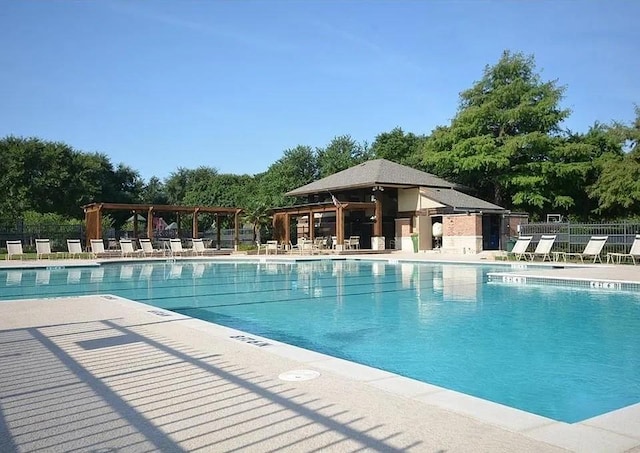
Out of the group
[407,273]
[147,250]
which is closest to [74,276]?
[147,250]

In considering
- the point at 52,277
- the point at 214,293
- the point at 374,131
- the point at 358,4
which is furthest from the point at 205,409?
the point at 374,131

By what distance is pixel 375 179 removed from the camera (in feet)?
99.8

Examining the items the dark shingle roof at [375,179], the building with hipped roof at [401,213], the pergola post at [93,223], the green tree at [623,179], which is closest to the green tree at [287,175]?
the dark shingle roof at [375,179]

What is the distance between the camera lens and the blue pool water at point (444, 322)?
5512mm

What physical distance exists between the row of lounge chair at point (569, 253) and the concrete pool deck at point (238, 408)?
15845 millimetres

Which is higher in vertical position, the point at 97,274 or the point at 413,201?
the point at 413,201

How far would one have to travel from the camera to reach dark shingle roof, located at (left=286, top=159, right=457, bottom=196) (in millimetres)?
30797

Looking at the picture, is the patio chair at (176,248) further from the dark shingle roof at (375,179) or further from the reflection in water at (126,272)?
the dark shingle roof at (375,179)

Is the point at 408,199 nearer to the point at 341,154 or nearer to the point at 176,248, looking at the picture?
the point at 176,248

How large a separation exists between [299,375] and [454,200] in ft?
92.3

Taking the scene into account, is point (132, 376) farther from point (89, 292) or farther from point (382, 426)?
point (89, 292)

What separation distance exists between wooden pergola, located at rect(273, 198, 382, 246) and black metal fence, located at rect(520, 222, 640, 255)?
9.31 metres

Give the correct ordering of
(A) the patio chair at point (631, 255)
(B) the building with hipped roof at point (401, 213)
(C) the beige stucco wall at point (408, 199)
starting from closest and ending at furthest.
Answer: (A) the patio chair at point (631, 255)
(B) the building with hipped roof at point (401, 213)
(C) the beige stucco wall at point (408, 199)

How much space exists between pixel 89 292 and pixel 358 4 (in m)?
13.8
